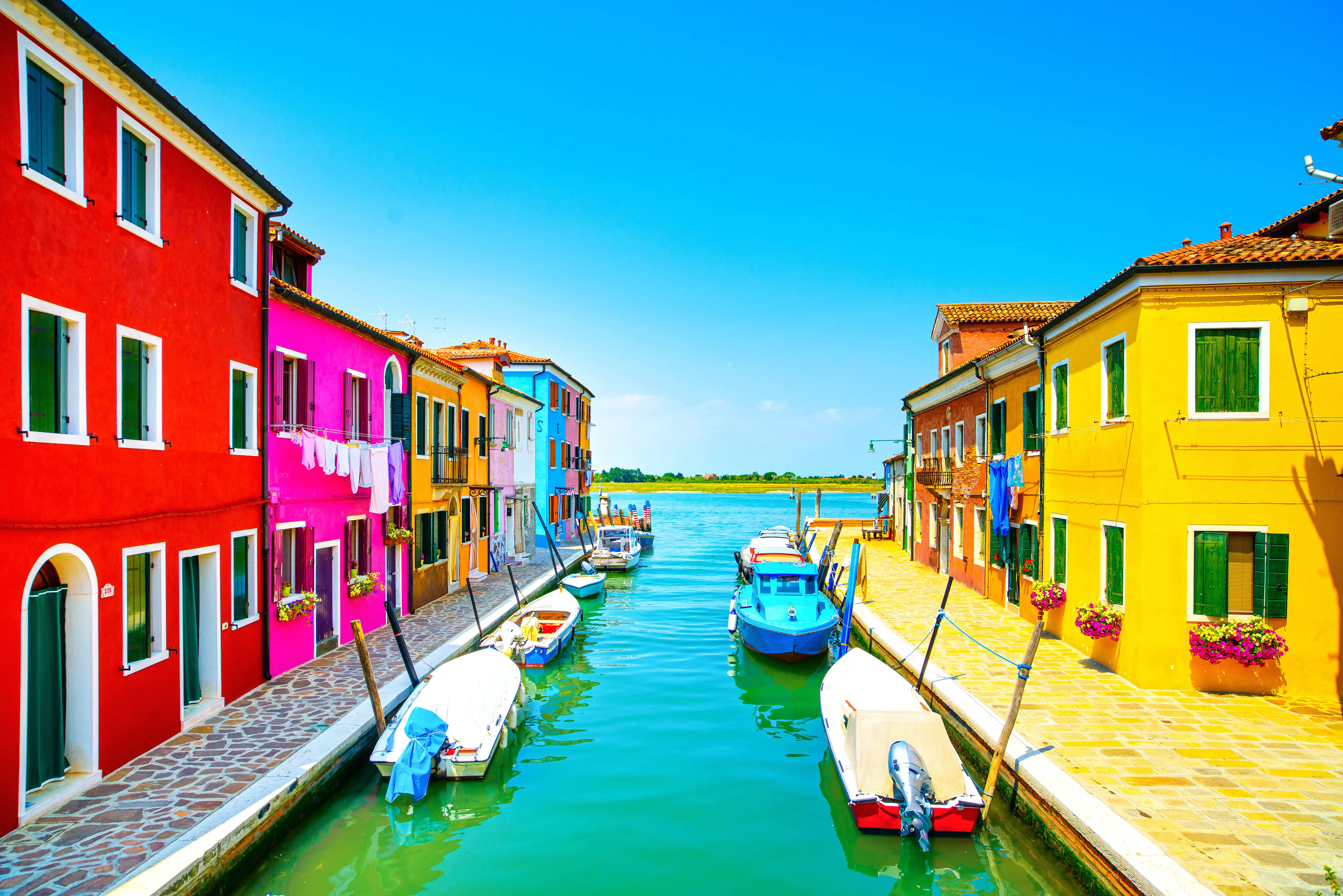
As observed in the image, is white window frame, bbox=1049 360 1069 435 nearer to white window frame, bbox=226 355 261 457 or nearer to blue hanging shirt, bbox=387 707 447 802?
blue hanging shirt, bbox=387 707 447 802

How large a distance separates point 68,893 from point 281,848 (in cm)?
235

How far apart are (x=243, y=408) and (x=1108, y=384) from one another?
14.5 m

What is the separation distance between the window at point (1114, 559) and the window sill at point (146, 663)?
14277mm

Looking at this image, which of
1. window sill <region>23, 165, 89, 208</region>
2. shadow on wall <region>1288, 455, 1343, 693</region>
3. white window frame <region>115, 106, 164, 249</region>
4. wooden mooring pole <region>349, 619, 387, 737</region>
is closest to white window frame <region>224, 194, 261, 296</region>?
white window frame <region>115, 106, 164, 249</region>

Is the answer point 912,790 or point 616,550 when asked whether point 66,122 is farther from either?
point 616,550

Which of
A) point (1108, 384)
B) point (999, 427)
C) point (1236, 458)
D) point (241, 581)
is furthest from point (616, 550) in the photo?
point (1236, 458)

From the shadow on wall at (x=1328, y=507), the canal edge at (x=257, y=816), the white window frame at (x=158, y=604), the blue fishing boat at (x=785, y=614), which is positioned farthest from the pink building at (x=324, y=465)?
the shadow on wall at (x=1328, y=507)

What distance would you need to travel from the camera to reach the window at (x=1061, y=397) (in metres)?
14.7

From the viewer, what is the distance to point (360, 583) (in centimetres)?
1559

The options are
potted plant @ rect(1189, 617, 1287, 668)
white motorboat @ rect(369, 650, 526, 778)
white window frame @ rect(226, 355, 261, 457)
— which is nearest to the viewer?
white motorboat @ rect(369, 650, 526, 778)

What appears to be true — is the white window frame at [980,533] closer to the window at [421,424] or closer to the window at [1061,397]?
the window at [1061,397]

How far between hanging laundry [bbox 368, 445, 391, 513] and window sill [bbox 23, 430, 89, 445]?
768 cm

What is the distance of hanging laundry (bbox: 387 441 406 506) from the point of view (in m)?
16.5

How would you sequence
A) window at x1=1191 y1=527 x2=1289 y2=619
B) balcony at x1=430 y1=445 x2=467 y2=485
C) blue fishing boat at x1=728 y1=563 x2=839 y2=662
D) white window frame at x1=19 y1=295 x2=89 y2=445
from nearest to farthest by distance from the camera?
1. white window frame at x1=19 y1=295 x2=89 y2=445
2. window at x1=1191 y1=527 x2=1289 y2=619
3. blue fishing boat at x1=728 y1=563 x2=839 y2=662
4. balcony at x1=430 y1=445 x2=467 y2=485
